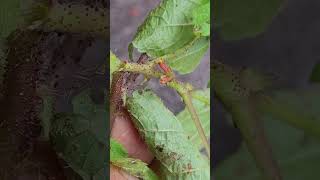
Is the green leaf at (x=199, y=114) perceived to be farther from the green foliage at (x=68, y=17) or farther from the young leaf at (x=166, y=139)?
the green foliage at (x=68, y=17)

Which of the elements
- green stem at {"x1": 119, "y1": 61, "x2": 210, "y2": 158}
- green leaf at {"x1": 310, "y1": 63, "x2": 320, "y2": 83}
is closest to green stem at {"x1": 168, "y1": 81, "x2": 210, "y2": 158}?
green stem at {"x1": 119, "y1": 61, "x2": 210, "y2": 158}

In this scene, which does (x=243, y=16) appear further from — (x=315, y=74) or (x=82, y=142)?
(x=82, y=142)

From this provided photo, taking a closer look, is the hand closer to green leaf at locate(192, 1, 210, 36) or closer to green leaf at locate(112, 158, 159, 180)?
green leaf at locate(112, 158, 159, 180)

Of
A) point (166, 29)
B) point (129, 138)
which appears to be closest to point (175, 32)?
point (166, 29)

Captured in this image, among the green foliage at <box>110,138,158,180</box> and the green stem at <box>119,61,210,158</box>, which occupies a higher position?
the green stem at <box>119,61,210,158</box>

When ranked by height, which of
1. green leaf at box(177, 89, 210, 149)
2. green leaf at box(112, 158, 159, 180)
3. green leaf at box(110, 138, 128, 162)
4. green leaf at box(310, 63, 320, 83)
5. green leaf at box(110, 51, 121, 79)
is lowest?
green leaf at box(112, 158, 159, 180)

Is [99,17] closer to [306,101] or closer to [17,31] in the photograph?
[17,31]

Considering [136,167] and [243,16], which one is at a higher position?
[243,16]
